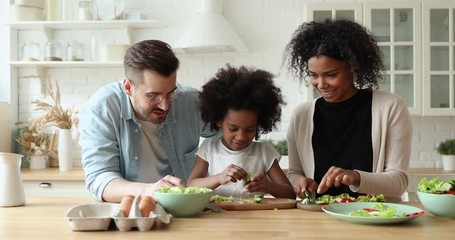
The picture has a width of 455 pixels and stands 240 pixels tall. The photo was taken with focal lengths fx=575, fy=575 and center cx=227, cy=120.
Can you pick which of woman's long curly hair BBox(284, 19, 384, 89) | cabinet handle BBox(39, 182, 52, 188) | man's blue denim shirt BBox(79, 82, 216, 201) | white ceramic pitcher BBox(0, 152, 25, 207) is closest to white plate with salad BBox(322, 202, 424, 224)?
woman's long curly hair BBox(284, 19, 384, 89)

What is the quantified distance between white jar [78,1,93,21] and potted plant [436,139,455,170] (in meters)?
2.88

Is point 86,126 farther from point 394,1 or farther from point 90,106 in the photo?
point 394,1

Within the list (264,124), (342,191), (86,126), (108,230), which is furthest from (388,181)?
(86,126)

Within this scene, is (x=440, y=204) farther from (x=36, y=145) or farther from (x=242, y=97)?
(x=36, y=145)

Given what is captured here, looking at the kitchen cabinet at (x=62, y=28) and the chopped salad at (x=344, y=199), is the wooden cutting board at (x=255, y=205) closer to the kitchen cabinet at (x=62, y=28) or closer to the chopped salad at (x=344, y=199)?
the chopped salad at (x=344, y=199)

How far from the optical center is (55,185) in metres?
4.11

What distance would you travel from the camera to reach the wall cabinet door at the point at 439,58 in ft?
13.7

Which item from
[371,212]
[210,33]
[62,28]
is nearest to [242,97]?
[371,212]

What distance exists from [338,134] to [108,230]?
43.0 inches

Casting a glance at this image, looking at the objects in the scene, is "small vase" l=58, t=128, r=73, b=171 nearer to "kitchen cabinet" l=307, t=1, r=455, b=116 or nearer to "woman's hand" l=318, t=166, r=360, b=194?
"kitchen cabinet" l=307, t=1, r=455, b=116

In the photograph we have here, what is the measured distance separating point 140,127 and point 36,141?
7.94ft

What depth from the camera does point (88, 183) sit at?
2230mm

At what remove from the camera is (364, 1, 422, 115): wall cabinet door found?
13.7 ft

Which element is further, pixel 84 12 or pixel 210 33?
pixel 84 12
